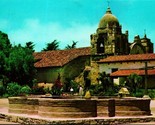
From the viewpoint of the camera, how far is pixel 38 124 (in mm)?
16531

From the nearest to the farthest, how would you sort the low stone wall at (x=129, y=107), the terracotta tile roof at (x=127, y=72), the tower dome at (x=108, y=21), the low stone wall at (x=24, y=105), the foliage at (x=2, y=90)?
the low stone wall at (x=129, y=107) < the low stone wall at (x=24, y=105) < the foliage at (x=2, y=90) < the terracotta tile roof at (x=127, y=72) < the tower dome at (x=108, y=21)

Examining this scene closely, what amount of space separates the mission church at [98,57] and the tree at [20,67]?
6.90 metres

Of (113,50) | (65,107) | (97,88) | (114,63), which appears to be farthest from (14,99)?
(113,50)

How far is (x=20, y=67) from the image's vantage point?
45656 millimetres

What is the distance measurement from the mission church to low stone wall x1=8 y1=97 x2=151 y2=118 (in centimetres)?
3087

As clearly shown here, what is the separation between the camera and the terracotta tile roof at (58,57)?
53.9 m

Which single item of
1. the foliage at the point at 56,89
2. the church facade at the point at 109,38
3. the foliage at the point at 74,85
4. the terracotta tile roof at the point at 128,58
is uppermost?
the church facade at the point at 109,38

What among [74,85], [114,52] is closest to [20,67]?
[74,85]

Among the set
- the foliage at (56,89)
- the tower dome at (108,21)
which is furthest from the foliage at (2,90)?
the tower dome at (108,21)

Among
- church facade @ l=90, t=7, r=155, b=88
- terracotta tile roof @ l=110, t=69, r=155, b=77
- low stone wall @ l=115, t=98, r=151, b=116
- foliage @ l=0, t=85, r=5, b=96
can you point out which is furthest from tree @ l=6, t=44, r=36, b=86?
low stone wall @ l=115, t=98, r=151, b=116

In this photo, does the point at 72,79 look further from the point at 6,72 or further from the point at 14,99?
the point at 14,99

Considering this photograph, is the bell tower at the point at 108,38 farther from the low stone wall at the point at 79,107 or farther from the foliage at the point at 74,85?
the low stone wall at the point at 79,107

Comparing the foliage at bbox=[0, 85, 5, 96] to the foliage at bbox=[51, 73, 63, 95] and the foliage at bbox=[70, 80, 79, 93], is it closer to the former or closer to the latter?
the foliage at bbox=[51, 73, 63, 95]

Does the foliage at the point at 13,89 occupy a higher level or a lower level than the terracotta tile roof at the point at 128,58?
lower
